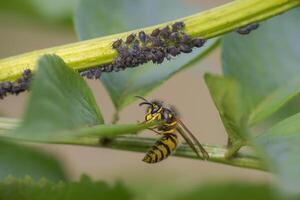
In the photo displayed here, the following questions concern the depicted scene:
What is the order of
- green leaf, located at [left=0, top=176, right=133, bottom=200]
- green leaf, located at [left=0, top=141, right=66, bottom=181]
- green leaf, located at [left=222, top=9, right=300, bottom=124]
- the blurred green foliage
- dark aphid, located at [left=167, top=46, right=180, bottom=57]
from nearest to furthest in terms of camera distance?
green leaf, located at [left=0, top=176, right=133, bottom=200], dark aphid, located at [left=167, top=46, right=180, bottom=57], green leaf, located at [left=222, top=9, right=300, bottom=124], green leaf, located at [left=0, top=141, right=66, bottom=181], the blurred green foliage

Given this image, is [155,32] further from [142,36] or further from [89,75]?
[89,75]

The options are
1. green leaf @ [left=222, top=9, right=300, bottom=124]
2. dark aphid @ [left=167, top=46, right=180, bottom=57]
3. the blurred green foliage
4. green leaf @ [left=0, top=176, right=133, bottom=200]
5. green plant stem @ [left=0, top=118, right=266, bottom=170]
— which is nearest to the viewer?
green leaf @ [left=0, top=176, right=133, bottom=200]

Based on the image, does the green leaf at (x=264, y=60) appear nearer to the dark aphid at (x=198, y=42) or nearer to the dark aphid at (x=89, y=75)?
the dark aphid at (x=198, y=42)

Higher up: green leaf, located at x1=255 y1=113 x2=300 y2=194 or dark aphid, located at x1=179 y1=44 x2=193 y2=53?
dark aphid, located at x1=179 y1=44 x2=193 y2=53

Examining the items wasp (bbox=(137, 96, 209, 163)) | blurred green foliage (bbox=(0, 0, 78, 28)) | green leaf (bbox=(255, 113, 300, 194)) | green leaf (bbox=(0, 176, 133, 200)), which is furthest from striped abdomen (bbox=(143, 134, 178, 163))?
blurred green foliage (bbox=(0, 0, 78, 28))

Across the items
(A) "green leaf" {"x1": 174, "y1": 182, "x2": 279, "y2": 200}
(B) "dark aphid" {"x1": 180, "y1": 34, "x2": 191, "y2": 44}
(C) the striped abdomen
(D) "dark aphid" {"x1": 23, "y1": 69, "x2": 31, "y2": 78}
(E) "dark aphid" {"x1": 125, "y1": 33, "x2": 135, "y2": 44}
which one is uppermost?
(D) "dark aphid" {"x1": 23, "y1": 69, "x2": 31, "y2": 78}

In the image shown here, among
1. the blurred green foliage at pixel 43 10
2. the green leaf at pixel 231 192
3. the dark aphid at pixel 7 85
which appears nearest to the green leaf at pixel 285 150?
the green leaf at pixel 231 192

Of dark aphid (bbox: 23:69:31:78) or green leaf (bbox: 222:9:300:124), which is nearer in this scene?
dark aphid (bbox: 23:69:31:78)

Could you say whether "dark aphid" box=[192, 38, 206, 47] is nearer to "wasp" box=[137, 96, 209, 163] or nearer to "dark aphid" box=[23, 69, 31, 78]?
"wasp" box=[137, 96, 209, 163]
